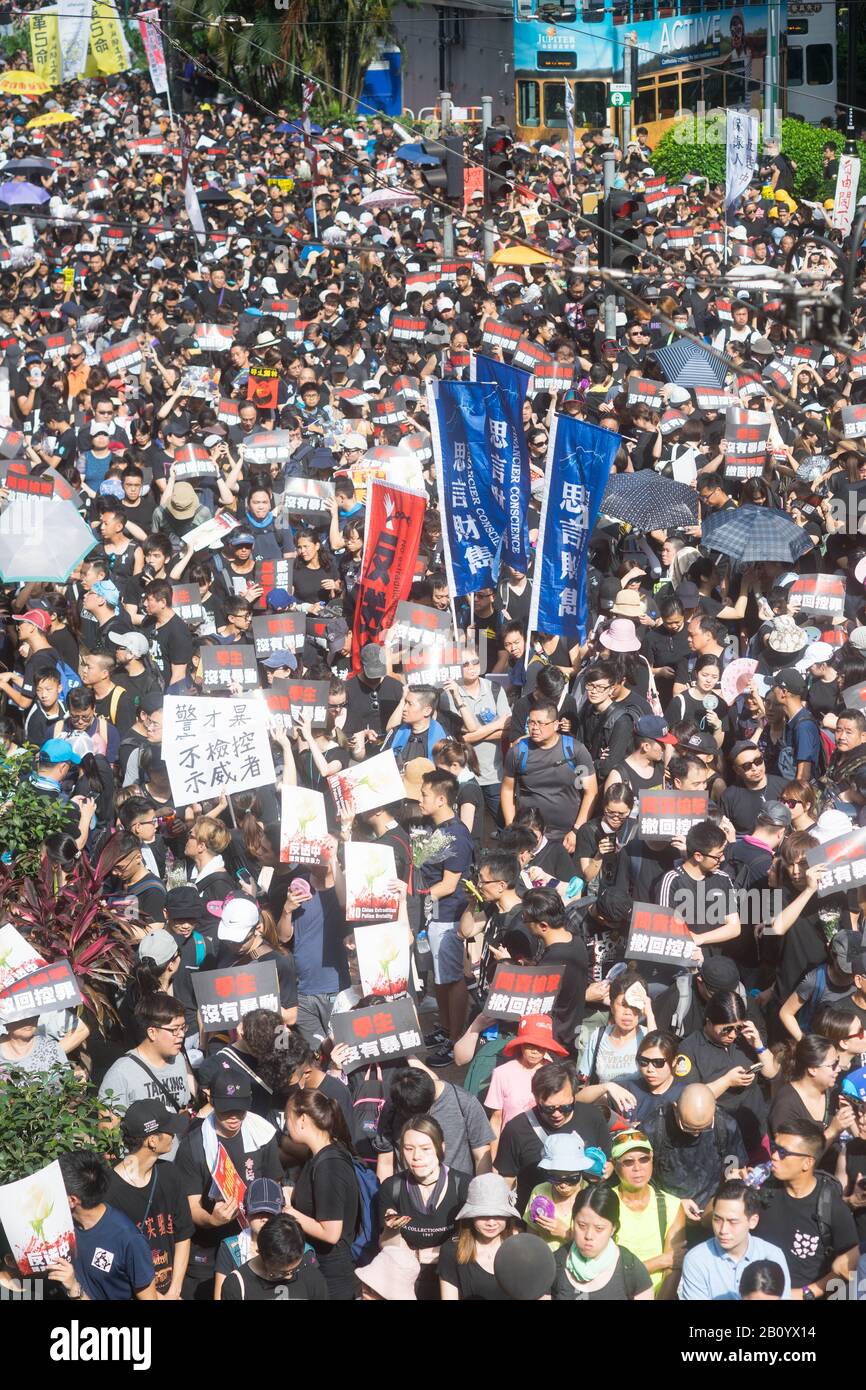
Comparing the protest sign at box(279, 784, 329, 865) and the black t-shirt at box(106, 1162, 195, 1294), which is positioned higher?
the protest sign at box(279, 784, 329, 865)

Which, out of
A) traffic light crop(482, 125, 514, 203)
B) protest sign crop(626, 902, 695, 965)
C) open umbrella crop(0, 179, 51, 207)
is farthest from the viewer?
open umbrella crop(0, 179, 51, 207)

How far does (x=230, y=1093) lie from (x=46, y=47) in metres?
35.9

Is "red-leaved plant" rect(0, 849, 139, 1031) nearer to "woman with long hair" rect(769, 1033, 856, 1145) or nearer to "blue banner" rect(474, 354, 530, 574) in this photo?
"woman with long hair" rect(769, 1033, 856, 1145)

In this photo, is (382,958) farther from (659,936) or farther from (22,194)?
(22,194)

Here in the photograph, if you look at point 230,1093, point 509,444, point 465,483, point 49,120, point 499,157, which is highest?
point 49,120

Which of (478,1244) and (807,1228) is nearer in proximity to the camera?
(478,1244)

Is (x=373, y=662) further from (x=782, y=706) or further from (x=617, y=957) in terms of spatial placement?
(x=617, y=957)

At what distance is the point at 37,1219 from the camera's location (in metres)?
5.45

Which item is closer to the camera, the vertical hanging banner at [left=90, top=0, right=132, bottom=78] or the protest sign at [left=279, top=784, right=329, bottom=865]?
the protest sign at [left=279, top=784, right=329, bottom=865]

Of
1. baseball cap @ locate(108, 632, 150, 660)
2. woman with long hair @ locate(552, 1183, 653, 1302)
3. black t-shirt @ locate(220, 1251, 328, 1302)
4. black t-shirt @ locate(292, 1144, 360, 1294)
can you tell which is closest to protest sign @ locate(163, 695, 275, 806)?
baseball cap @ locate(108, 632, 150, 660)

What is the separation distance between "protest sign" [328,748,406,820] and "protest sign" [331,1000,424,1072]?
1577 mm

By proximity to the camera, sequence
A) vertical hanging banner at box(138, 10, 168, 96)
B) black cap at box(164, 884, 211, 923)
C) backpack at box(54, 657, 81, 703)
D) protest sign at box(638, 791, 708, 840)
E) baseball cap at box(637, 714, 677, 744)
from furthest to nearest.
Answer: vertical hanging banner at box(138, 10, 168, 96), backpack at box(54, 657, 81, 703), baseball cap at box(637, 714, 677, 744), protest sign at box(638, 791, 708, 840), black cap at box(164, 884, 211, 923)

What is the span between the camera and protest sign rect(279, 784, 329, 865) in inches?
304

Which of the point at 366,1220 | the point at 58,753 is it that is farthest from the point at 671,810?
the point at 58,753
